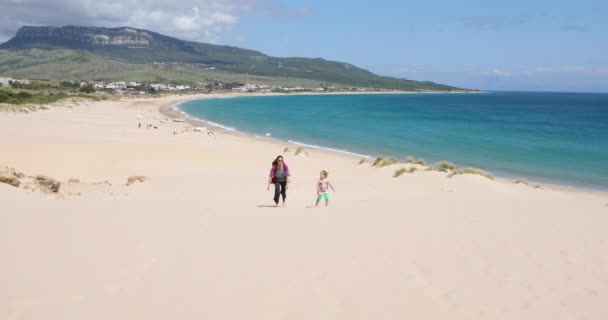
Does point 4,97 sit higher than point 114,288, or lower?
higher

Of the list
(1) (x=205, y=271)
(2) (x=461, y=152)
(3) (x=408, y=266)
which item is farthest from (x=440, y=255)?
(2) (x=461, y=152)

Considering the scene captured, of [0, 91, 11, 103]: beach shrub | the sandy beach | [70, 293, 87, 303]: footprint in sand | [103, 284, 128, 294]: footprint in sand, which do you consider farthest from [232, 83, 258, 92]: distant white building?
[70, 293, 87, 303]: footprint in sand

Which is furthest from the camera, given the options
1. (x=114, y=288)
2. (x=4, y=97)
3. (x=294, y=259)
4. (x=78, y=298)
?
(x=4, y=97)

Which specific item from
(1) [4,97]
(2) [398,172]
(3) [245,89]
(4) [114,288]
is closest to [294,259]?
(4) [114,288]

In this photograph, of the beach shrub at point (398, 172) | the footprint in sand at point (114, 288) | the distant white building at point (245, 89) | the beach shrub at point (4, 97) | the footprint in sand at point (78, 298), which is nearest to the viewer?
the footprint in sand at point (78, 298)

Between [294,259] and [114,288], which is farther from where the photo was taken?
[294,259]

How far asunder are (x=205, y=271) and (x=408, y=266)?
275 cm

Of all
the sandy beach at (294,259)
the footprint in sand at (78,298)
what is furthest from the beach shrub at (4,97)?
the footprint in sand at (78,298)

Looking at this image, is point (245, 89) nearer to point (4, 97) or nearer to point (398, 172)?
point (4, 97)

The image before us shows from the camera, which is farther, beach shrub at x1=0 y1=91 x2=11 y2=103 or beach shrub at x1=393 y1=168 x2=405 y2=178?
beach shrub at x1=0 y1=91 x2=11 y2=103

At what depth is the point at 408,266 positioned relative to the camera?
6629mm

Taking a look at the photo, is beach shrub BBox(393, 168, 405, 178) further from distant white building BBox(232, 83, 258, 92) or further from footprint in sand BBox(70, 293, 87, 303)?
distant white building BBox(232, 83, 258, 92)

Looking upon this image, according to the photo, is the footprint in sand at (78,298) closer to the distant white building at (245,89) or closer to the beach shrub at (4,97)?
the beach shrub at (4,97)

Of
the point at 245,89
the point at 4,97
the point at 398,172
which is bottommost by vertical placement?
the point at 398,172
